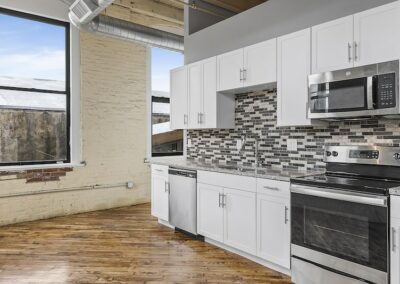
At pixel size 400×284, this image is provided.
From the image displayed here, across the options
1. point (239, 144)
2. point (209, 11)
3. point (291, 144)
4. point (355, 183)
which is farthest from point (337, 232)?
point (209, 11)

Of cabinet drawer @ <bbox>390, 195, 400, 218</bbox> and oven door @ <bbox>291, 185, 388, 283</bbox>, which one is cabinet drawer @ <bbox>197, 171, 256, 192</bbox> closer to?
oven door @ <bbox>291, 185, 388, 283</bbox>

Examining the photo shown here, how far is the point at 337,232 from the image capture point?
246cm

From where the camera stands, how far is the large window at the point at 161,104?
21.9 ft

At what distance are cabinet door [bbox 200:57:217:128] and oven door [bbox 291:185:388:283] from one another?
1809 millimetres

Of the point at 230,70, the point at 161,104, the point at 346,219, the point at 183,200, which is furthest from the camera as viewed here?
the point at 161,104

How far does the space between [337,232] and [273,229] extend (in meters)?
0.72

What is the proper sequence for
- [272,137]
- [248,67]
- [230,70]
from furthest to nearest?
1. [230,70]
2. [272,137]
3. [248,67]

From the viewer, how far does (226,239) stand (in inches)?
141

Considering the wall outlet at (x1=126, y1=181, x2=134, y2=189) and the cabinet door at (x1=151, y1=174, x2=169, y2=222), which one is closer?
the cabinet door at (x1=151, y1=174, x2=169, y2=222)

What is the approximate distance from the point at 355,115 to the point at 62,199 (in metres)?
4.61

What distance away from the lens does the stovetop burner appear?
7.38 ft

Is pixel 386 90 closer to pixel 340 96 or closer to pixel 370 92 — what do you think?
pixel 370 92

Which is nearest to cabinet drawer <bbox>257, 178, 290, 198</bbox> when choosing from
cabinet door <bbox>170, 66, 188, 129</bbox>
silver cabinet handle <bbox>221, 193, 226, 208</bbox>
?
silver cabinet handle <bbox>221, 193, 226, 208</bbox>

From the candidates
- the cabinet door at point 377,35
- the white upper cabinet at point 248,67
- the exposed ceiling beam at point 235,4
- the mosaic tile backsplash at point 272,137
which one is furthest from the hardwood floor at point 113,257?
the exposed ceiling beam at point 235,4
